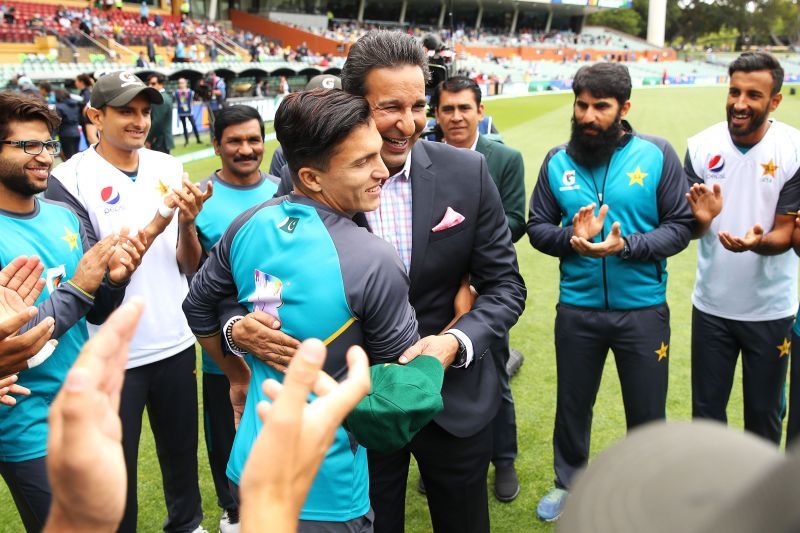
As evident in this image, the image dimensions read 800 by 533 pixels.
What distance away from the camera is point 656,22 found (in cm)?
8150

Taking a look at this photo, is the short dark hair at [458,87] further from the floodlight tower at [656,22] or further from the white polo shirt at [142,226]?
the floodlight tower at [656,22]

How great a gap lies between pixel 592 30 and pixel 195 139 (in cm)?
7748

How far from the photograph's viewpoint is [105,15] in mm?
38438


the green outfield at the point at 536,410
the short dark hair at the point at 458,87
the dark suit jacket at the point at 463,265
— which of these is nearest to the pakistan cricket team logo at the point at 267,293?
the dark suit jacket at the point at 463,265

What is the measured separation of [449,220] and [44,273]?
1.91m

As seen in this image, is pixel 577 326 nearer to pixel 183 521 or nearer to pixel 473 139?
pixel 473 139

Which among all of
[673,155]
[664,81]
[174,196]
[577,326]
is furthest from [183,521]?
[664,81]

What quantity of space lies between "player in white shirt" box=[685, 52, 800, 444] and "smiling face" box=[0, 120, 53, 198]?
3.44 m

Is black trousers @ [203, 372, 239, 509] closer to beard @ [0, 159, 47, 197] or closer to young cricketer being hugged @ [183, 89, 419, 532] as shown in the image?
beard @ [0, 159, 47, 197]

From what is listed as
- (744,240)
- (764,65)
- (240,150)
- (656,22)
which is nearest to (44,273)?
(240,150)

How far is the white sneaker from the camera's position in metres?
3.72

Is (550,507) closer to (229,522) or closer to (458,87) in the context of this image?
(229,522)

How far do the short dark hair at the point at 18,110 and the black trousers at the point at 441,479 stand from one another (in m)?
2.29

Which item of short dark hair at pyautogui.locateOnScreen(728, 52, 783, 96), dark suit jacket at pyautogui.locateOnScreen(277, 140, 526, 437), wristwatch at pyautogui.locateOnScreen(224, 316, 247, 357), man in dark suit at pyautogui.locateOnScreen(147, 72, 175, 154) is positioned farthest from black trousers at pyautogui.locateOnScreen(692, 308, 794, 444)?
man in dark suit at pyautogui.locateOnScreen(147, 72, 175, 154)
